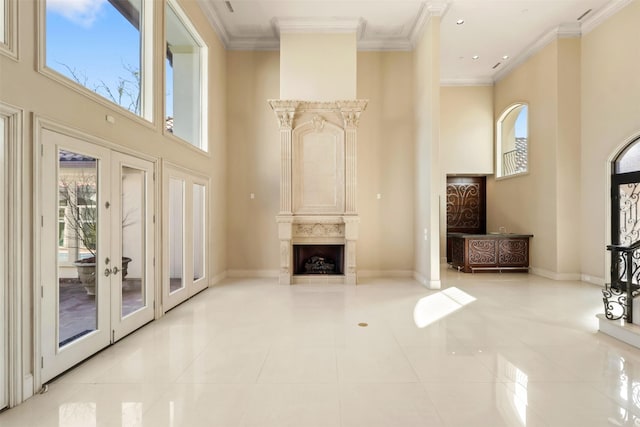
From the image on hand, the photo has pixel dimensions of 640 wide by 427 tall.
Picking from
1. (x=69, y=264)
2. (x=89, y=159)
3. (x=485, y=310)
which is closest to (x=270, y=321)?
(x=69, y=264)

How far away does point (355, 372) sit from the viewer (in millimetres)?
2730

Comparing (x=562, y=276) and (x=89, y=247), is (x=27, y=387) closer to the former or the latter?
(x=89, y=247)

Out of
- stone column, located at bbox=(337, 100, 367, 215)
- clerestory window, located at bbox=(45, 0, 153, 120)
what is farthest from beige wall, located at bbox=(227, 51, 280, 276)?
clerestory window, located at bbox=(45, 0, 153, 120)

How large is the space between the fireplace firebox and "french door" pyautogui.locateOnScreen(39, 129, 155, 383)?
10.6 feet

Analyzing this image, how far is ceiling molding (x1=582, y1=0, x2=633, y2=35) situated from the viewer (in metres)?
5.62

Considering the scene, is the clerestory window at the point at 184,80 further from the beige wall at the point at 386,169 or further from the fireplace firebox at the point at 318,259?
the beige wall at the point at 386,169

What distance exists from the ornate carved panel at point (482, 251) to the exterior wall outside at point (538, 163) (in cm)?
90

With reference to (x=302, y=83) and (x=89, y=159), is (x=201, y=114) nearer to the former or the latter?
(x=302, y=83)

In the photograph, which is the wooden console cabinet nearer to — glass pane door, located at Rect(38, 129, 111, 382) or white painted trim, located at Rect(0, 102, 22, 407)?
glass pane door, located at Rect(38, 129, 111, 382)

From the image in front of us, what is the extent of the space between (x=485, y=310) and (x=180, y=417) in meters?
4.14

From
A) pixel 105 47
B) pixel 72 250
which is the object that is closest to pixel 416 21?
pixel 105 47

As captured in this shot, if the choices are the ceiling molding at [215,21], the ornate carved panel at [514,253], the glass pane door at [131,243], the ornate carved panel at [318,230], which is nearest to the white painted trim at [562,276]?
the ornate carved panel at [514,253]

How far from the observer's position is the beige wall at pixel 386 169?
700 centimetres

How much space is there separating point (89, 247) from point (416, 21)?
681cm
